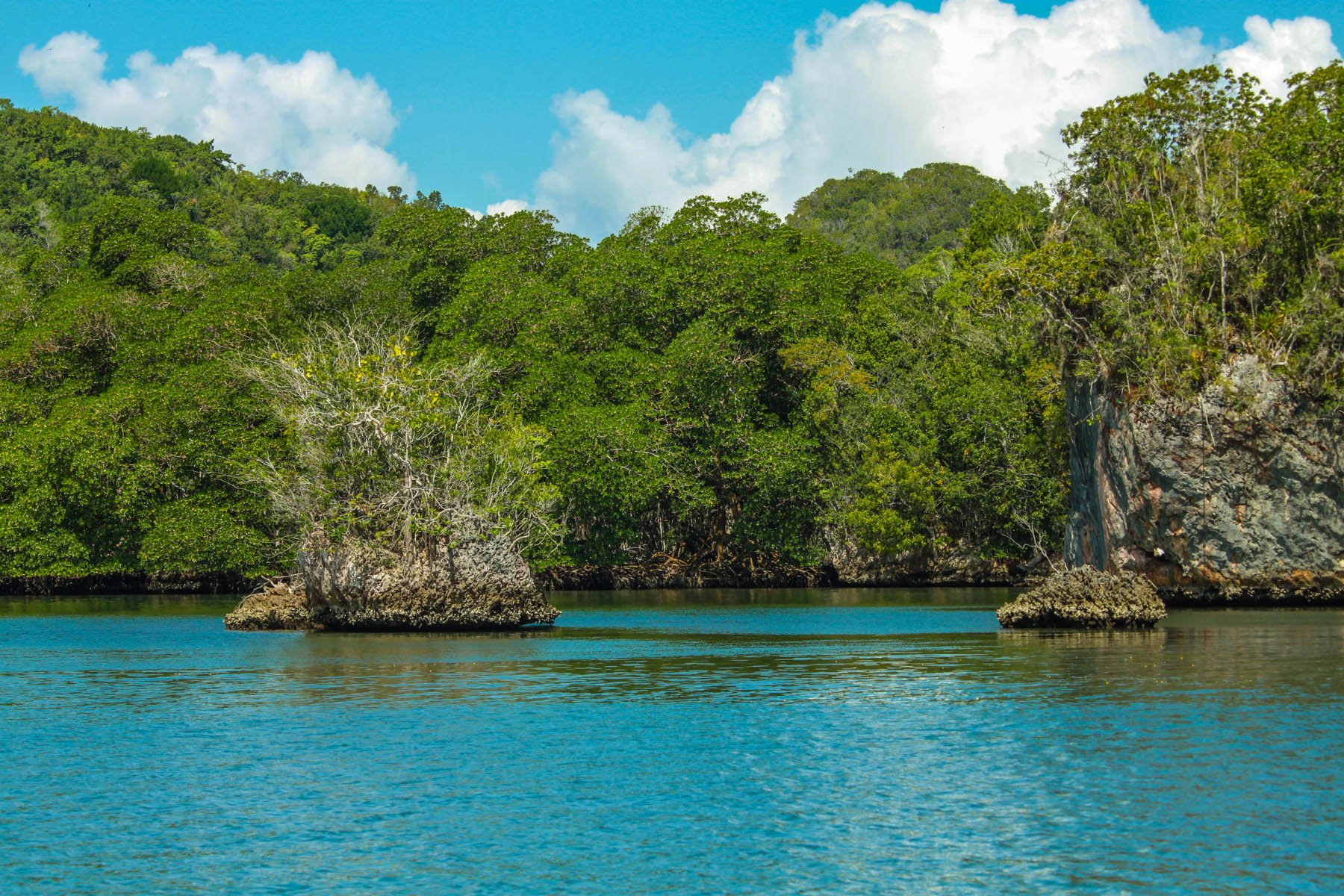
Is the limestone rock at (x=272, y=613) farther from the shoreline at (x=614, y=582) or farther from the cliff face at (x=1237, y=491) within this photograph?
the cliff face at (x=1237, y=491)

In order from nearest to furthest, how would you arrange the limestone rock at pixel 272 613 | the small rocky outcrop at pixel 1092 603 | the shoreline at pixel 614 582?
the small rocky outcrop at pixel 1092 603
the limestone rock at pixel 272 613
the shoreline at pixel 614 582

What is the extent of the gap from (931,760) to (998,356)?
1791 inches

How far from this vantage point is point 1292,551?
39000mm

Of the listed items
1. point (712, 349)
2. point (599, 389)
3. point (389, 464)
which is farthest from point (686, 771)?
point (599, 389)

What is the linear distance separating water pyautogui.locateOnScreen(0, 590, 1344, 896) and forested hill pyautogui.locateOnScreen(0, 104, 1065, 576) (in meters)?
24.4

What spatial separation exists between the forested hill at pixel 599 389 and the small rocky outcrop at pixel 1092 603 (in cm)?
1723

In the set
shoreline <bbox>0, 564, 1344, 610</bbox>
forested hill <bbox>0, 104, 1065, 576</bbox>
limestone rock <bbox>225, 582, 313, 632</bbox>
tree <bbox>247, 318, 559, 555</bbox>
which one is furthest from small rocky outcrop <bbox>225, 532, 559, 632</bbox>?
shoreline <bbox>0, 564, 1344, 610</bbox>

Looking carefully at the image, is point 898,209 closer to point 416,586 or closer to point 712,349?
point 712,349

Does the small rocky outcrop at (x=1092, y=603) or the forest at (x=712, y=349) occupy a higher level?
the forest at (x=712, y=349)

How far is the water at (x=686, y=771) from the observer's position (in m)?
11.6

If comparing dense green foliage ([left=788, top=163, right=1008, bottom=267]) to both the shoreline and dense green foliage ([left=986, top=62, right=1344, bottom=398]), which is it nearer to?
the shoreline

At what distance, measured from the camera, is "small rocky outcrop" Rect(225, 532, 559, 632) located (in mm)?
32969

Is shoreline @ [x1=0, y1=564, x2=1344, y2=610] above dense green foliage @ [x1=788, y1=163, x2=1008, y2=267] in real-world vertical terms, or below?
below

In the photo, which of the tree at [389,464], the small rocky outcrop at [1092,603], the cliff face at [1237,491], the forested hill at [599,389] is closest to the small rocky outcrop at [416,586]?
the tree at [389,464]
